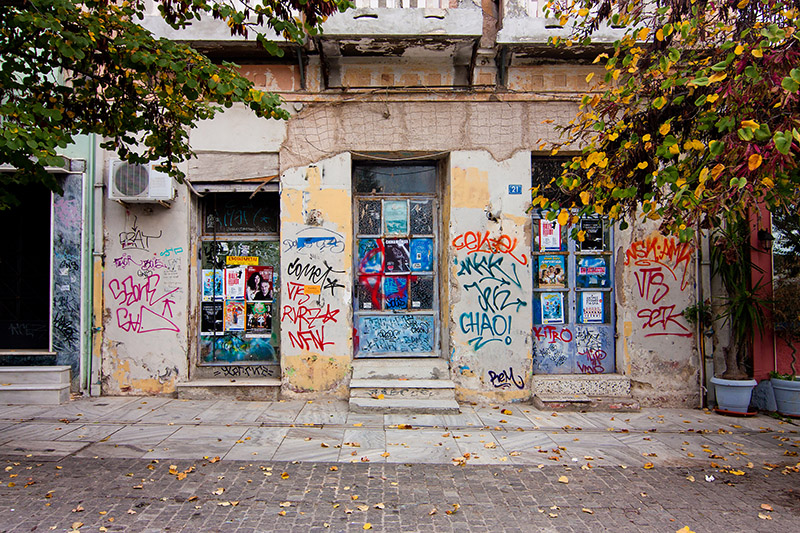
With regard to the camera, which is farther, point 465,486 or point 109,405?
point 109,405

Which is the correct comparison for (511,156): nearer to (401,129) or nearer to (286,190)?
(401,129)

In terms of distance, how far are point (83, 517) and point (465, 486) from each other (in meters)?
2.98

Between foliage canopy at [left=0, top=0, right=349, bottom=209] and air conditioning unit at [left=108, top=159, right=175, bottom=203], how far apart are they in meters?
1.30

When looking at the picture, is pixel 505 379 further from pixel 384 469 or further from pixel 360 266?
pixel 384 469

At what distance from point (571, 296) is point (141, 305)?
629 centimetres

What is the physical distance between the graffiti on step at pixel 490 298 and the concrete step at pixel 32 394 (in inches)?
218

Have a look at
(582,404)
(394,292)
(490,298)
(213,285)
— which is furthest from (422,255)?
(213,285)

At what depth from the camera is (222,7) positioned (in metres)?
4.86

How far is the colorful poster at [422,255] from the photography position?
25.7ft

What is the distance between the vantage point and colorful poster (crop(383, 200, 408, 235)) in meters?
7.83

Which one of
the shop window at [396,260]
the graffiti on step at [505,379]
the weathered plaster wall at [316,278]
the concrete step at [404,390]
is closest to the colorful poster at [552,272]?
the graffiti on step at [505,379]

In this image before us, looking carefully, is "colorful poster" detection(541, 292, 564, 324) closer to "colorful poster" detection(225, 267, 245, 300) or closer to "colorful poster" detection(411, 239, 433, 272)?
"colorful poster" detection(411, 239, 433, 272)

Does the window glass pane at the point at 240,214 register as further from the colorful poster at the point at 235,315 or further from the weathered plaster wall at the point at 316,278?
the colorful poster at the point at 235,315

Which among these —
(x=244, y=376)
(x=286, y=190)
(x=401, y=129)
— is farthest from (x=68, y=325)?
(x=401, y=129)
